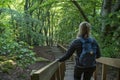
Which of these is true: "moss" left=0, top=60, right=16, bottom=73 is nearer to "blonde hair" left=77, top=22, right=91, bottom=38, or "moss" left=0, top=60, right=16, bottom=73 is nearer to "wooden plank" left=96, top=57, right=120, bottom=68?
"wooden plank" left=96, top=57, right=120, bottom=68

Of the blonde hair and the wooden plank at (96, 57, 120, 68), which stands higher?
the blonde hair

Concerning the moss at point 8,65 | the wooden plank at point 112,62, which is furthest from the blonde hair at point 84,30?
the moss at point 8,65

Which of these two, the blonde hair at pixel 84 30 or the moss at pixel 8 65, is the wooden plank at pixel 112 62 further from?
the moss at pixel 8 65

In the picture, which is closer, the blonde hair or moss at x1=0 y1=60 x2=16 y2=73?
the blonde hair

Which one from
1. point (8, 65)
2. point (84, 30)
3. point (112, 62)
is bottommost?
point (8, 65)

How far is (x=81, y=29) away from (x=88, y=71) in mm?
858

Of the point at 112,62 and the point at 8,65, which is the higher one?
the point at 112,62

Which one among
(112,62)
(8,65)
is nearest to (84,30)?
(112,62)

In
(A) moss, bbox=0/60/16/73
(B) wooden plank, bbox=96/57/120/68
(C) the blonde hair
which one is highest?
(C) the blonde hair

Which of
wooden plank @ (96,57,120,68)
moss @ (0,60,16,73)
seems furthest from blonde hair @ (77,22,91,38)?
moss @ (0,60,16,73)

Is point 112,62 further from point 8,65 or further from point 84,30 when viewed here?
point 8,65

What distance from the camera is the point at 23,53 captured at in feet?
32.4

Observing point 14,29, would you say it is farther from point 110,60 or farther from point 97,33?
point 110,60

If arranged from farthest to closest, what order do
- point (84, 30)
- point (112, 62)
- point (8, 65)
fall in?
point (8, 65)
point (112, 62)
point (84, 30)
